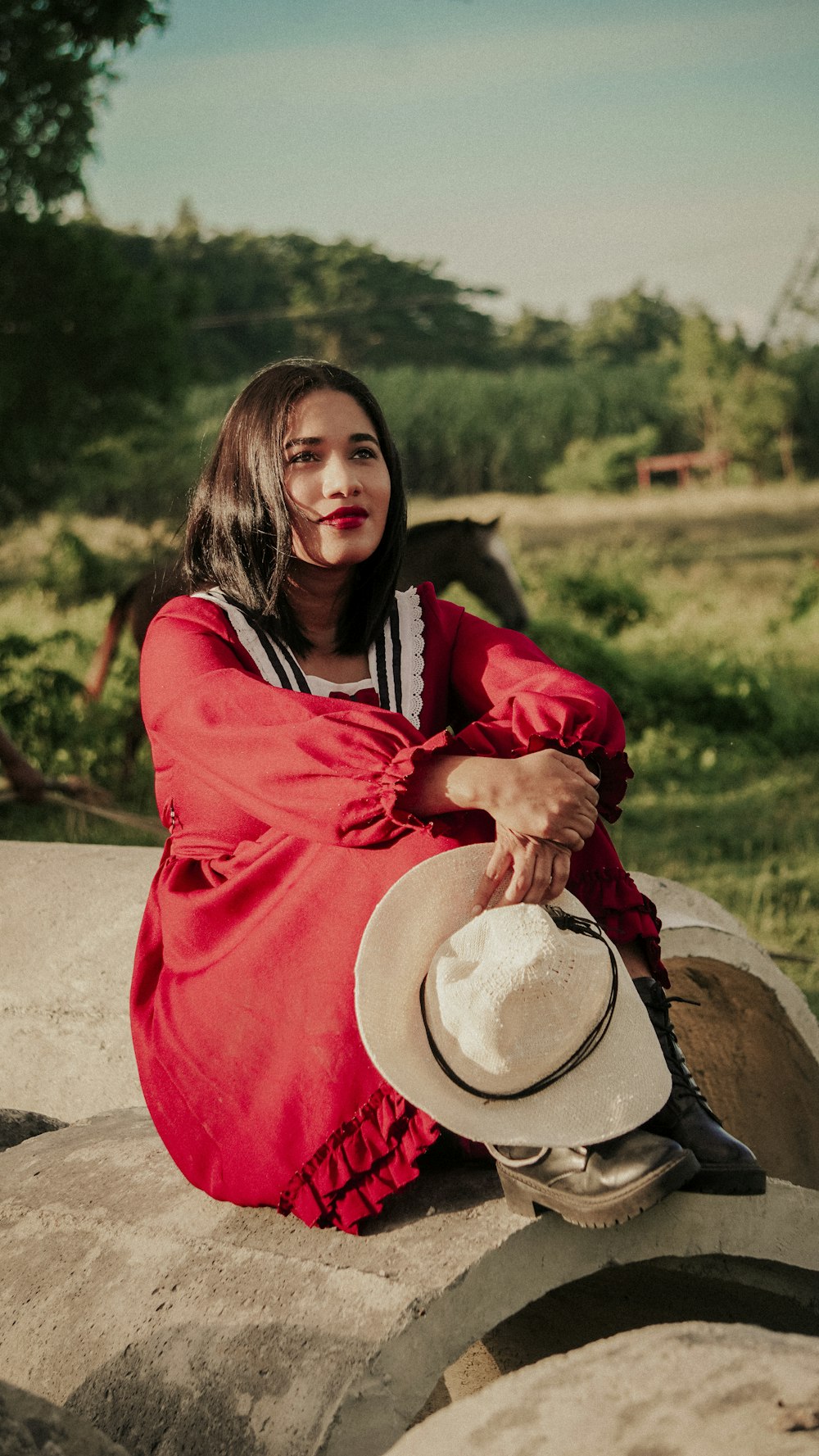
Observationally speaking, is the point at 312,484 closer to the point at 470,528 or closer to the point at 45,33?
the point at 470,528

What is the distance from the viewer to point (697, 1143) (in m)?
1.87

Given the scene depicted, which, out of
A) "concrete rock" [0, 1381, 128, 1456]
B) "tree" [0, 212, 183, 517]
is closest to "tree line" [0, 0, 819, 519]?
"tree" [0, 212, 183, 517]

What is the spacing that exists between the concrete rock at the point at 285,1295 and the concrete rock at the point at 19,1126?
2.12 feet

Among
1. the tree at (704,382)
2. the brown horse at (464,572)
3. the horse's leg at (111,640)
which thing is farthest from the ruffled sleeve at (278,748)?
the tree at (704,382)

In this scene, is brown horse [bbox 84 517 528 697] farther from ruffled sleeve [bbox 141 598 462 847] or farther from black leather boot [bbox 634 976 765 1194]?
black leather boot [bbox 634 976 765 1194]

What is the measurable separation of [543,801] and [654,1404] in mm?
747

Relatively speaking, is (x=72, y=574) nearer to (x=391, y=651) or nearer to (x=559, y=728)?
(x=391, y=651)

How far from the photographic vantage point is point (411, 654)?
2.34 meters

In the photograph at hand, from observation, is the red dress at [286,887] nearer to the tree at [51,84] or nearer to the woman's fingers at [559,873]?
the woman's fingers at [559,873]

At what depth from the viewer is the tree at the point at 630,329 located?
2719 centimetres

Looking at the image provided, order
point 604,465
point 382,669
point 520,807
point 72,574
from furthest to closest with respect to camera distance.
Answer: point 604,465
point 72,574
point 382,669
point 520,807

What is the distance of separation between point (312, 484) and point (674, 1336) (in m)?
1.40

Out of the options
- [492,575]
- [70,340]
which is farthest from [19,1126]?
[70,340]

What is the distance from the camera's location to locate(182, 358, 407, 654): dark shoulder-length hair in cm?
226
